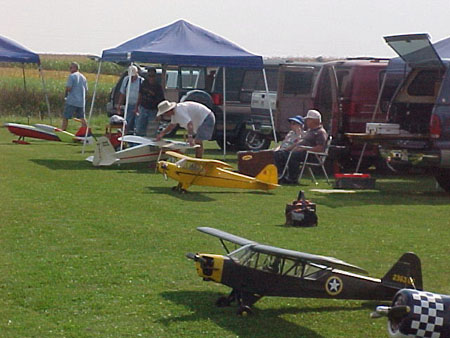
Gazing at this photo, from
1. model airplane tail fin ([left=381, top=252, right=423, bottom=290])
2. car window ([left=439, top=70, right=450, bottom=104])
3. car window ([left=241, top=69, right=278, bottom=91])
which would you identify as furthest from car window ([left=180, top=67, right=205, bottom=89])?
model airplane tail fin ([left=381, top=252, right=423, bottom=290])

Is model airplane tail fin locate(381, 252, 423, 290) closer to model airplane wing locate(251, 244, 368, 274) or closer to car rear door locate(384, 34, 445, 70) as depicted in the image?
model airplane wing locate(251, 244, 368, 274)

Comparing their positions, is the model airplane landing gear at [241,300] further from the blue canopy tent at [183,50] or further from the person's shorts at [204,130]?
the blue canopy tent at [183,50]

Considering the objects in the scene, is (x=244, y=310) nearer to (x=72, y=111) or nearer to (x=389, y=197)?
(x=389, y=197)

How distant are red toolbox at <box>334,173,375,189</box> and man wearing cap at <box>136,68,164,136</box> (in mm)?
4710

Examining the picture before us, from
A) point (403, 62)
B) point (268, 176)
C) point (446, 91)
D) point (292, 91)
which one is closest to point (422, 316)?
point (268, 176)

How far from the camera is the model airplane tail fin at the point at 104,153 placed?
16.9m

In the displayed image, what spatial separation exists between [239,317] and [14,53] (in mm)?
18239

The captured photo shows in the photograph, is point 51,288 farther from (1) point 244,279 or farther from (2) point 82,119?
(2) point 82,119

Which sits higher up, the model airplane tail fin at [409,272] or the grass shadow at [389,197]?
the model airplane tail fin at [409,272]

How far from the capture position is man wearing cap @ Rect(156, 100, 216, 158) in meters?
15.7

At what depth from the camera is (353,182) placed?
1510 centimetres

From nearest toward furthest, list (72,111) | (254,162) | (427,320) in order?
1. (427,320)
2. (254,162)
3. (72,111)

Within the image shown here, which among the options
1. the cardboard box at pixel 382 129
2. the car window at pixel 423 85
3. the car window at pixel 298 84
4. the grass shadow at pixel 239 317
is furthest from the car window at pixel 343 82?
the grass shadow at pixel 239 317

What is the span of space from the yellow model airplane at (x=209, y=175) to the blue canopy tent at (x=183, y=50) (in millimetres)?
4026
